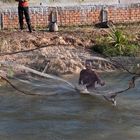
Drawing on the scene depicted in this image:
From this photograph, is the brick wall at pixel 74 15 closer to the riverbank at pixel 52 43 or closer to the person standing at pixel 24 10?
the riverbank at pixel 52 43

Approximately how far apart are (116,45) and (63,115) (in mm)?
6875

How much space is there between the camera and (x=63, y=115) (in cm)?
1544

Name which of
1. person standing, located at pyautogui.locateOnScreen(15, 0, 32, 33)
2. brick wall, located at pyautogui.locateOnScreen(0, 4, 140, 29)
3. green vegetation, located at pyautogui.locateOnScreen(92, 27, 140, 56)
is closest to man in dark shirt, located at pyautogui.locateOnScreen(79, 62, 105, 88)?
green vegetation, located at pyautogui.locateOnScreen(92, 27, 140, 56)

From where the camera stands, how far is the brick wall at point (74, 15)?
78.4 ft

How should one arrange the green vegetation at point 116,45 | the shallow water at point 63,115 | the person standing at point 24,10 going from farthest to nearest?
the person standing at point 24,10, the green vegetation at point 116,45, the shallow water at point 63,115

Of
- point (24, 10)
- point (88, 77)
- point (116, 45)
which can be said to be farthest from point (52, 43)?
point (88, 77)

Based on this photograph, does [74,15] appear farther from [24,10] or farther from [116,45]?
[116,45]

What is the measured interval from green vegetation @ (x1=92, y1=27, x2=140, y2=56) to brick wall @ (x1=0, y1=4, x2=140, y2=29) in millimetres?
2515

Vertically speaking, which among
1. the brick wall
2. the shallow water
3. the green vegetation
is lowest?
the shallow water

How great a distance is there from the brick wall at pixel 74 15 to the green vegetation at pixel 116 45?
2515mm

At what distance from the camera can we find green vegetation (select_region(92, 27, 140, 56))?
70.5 feet

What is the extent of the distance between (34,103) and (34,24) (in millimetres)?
7903

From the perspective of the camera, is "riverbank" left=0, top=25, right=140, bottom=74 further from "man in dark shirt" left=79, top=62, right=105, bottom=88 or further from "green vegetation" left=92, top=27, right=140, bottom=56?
"man in dark shirt" left=79, top=62, right=105, bottom=88

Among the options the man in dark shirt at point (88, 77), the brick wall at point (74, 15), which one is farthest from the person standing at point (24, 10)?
the man in dark shirt at point (88, 77)
